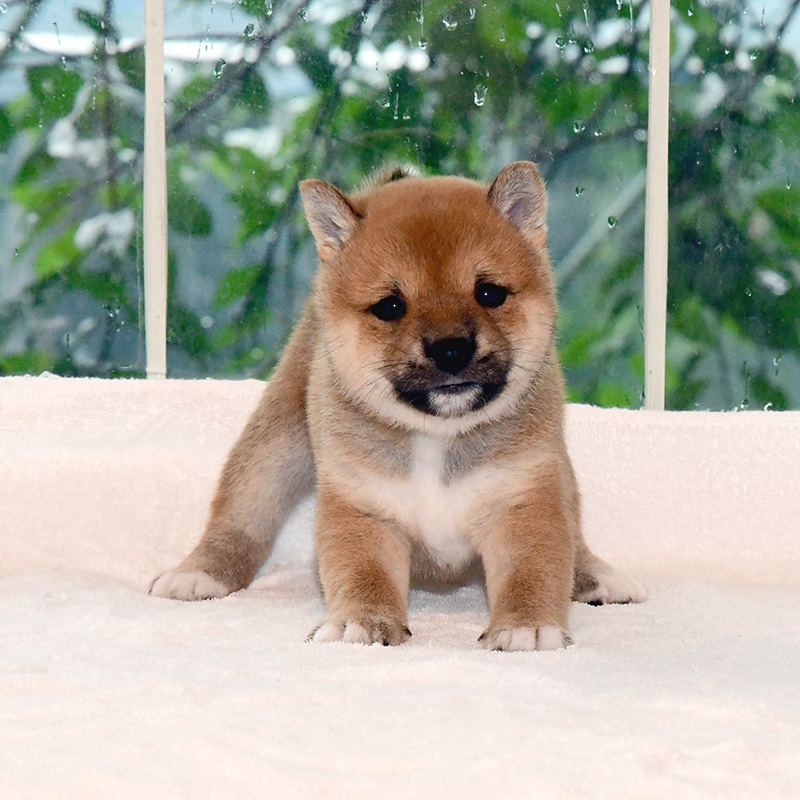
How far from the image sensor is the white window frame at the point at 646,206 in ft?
9.98

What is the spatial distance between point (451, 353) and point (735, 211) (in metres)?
2.21

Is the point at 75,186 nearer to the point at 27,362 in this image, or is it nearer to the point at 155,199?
the point at 155,199

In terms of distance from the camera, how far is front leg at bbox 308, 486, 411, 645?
58.6 inches

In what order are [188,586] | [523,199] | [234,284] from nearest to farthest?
[523,199], [188,586], [234,284]

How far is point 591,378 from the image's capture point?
3.40 meters

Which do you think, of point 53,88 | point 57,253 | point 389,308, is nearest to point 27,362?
point 57,253

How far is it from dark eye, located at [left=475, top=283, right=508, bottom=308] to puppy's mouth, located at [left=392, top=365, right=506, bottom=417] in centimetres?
10

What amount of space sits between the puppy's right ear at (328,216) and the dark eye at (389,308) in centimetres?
18

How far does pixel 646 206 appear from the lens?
10.7 ft

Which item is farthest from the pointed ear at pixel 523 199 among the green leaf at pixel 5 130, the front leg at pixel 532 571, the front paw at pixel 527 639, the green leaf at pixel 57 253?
the green leaf at pixel 5 130

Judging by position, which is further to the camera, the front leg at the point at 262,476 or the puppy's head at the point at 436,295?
the front leg at the point at 262,476


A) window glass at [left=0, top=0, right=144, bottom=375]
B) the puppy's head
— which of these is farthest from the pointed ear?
window glass at [left=0, top=0, right=144, bottom=375]

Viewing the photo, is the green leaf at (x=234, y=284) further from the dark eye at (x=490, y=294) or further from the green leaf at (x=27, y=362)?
the dark eye at (x=490, y=294)

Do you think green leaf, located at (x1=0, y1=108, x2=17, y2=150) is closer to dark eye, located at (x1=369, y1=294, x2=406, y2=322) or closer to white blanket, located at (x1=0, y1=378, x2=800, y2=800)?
white blanket, located at (x1=0, y1=378, x2=800, y2=800)
